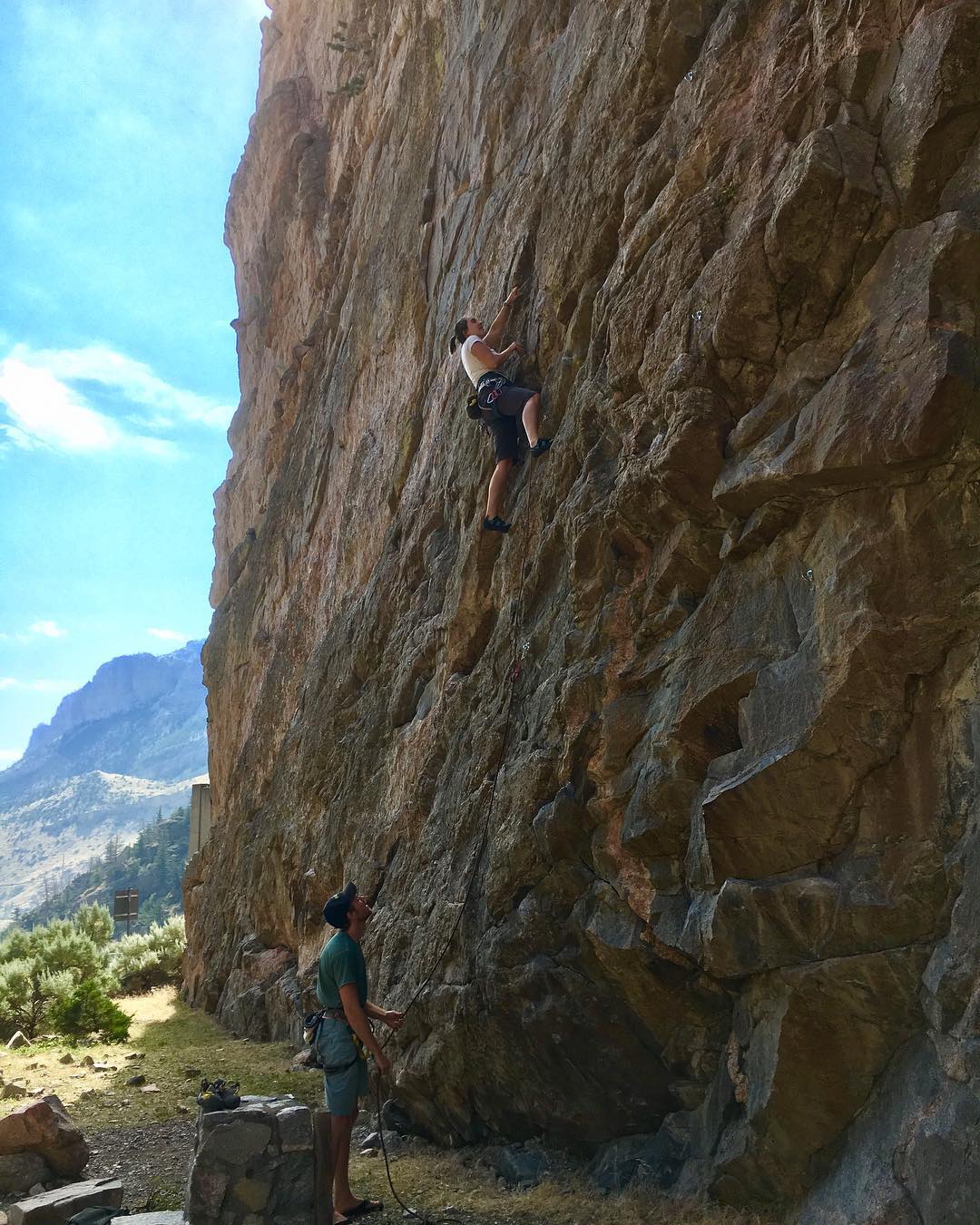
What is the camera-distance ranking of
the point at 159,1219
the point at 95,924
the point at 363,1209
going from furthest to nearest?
the point at 95,924
the point at 363,1209
the point at 159,1219

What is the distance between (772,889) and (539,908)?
2.21 meters

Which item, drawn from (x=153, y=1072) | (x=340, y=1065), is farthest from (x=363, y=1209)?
(x=153, y=1072)

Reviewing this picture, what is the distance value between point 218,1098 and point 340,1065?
91cm

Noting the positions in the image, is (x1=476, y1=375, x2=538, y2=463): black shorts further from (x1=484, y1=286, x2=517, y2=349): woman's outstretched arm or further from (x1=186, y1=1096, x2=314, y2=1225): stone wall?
(x1=186, y1=1096, x2=314, y2=1225): stone wall

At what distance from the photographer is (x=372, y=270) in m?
17.3

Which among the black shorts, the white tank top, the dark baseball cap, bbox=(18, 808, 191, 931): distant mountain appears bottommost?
bbox=(18, 808, 191, 931): distant mountain

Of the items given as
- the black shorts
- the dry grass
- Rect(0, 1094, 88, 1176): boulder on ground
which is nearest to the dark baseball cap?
the dry grass

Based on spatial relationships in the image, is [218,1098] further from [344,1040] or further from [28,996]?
[28,996]

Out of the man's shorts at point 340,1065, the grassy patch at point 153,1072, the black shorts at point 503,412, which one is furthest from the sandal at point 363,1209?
the black shorts at point 503,412

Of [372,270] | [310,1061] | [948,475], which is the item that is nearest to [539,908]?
[310,1061]

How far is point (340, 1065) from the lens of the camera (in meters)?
6.53

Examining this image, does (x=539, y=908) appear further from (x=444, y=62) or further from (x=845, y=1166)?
(x=444, y=62)

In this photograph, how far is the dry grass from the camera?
5.70 metres

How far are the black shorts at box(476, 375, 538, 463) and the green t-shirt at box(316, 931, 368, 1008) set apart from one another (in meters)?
4.63
